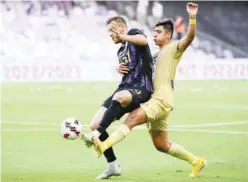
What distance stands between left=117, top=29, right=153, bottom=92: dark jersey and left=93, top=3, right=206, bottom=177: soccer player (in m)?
0.16

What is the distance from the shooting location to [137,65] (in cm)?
877

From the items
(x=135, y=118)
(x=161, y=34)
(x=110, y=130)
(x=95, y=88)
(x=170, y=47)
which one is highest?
(x=161, y=34)

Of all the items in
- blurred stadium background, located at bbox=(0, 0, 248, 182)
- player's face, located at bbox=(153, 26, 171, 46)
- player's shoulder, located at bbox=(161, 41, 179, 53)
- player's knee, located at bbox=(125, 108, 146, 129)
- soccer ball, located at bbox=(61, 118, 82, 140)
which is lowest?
blurred stadium background, located at bbox=(0, 0, 248, 182)

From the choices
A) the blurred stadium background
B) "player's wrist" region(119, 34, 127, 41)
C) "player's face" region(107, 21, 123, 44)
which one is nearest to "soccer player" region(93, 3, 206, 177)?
the blurred stadium background

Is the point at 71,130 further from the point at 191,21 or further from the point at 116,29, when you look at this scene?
the point at 191,21

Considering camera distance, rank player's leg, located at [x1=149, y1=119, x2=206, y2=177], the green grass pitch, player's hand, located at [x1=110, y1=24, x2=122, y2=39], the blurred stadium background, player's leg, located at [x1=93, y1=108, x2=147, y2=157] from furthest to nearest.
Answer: the blurred stadium background → the green grass pitch → player's leg, located at [x1=149, y1=119, x2=206, y2=177] → player's hand, located at [x1=110, y1=24, x2=122, y2=39] → player's leg, located at [x1=93, y1=108, x2=147, y2=157]

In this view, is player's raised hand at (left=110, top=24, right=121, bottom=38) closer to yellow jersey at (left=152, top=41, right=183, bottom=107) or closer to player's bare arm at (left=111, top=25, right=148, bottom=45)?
player's bare arm at (left=111, top=25, right=148, bottom=45)

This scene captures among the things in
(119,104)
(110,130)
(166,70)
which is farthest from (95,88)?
(119,104)

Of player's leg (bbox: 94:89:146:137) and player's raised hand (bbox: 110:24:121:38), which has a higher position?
player's raised hand (bbox: 110:24:121:38)

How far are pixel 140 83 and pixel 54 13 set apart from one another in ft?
86.3

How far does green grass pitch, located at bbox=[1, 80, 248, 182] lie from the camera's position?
962 centimetres

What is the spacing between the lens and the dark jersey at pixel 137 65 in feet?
28.6

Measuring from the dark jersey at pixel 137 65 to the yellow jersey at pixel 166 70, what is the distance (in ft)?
0.40

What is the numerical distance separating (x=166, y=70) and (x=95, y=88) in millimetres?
19002
